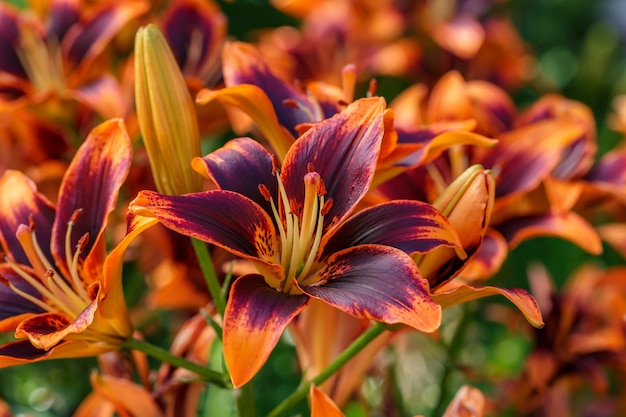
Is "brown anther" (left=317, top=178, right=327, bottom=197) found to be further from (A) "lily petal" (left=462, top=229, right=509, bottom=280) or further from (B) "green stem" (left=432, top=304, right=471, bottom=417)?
(B) "green stem" (left=432, top=304, right=471, bottom=417)

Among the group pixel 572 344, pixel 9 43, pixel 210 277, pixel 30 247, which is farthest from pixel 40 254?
pixel 572 344

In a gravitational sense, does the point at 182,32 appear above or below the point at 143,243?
above

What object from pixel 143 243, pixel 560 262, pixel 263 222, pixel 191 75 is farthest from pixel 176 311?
pixel 560 262

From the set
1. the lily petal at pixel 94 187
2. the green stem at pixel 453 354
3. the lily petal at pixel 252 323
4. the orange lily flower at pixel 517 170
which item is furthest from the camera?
the green stem at pixel 453 354

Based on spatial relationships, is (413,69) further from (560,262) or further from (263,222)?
(263,222)

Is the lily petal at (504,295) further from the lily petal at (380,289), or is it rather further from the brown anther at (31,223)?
the brown anther at (31,223)

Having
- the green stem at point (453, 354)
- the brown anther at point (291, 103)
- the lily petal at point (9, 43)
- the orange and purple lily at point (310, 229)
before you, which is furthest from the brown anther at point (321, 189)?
the lily petal at point (9, 43)

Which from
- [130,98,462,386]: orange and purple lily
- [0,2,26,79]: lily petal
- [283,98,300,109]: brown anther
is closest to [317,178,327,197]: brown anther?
[130,98,462,386]: orange and purple lily
